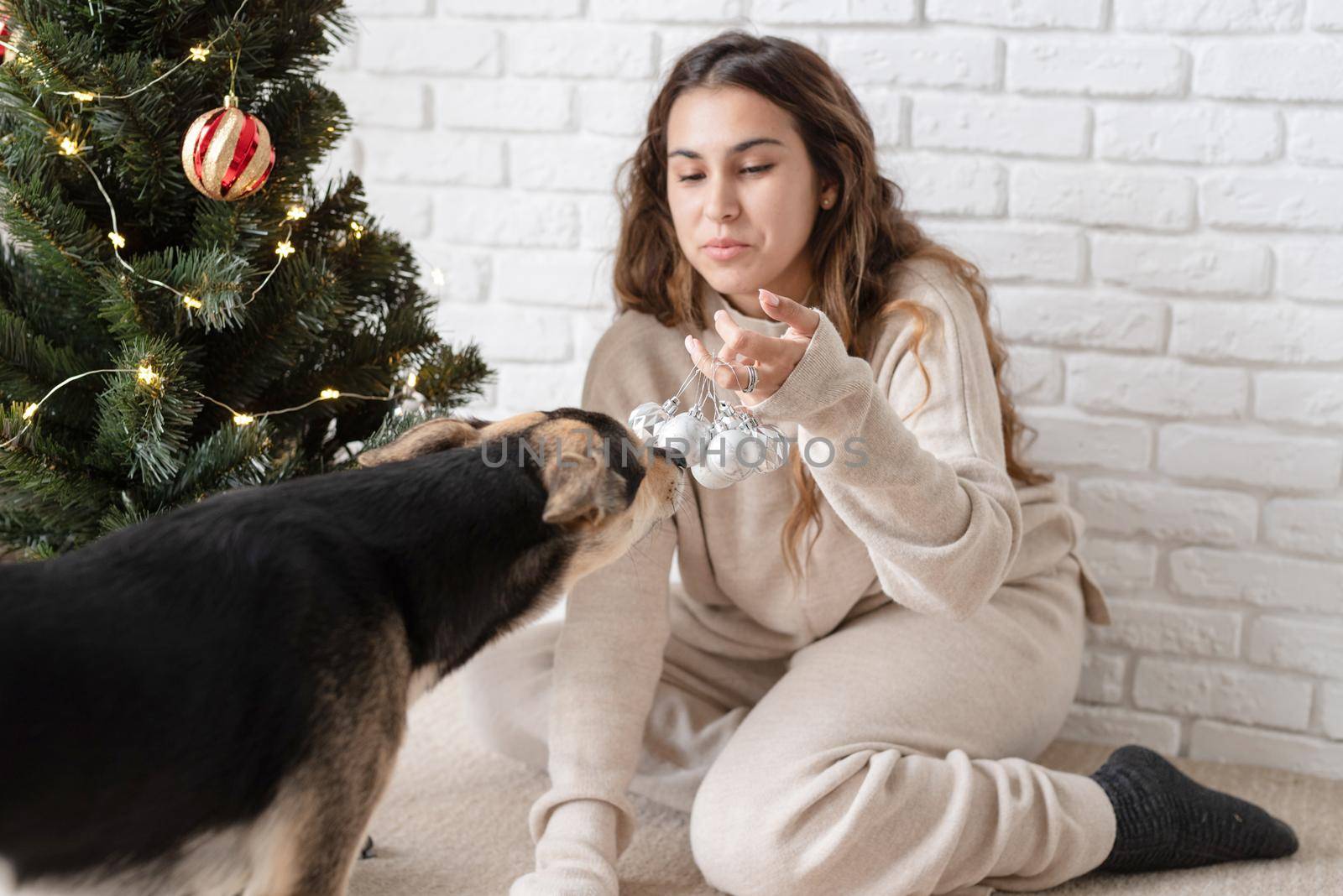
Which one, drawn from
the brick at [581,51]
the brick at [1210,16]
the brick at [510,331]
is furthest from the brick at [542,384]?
the brick at [1210,16]

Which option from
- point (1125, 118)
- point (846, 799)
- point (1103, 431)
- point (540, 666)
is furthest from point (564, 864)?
point (1125, 118)

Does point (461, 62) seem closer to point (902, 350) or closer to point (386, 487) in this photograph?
point (902, 350)

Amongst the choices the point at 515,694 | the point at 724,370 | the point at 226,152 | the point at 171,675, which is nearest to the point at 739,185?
the point at 724,370

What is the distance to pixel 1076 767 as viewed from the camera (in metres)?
2.02

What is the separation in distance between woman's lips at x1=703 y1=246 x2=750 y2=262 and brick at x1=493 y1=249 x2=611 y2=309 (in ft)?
2.15

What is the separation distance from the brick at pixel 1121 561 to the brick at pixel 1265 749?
0.87 feet

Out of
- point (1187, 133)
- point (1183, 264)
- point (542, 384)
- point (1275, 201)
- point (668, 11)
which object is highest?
point (668, 11)

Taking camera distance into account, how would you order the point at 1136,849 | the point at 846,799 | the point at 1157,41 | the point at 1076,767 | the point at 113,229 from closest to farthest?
the point at 113,229 < the point at 846,799 < the point at 1136,849 < the point at 1157,41 < the point at 1076,767

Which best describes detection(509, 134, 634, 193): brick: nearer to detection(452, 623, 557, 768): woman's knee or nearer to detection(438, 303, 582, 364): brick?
detection(438, 303, 582, 364): brick

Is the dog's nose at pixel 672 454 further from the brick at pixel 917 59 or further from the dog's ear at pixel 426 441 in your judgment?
the brick at pixel 917 59

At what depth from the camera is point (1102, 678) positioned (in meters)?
2.14

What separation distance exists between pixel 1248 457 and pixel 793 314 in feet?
3.73

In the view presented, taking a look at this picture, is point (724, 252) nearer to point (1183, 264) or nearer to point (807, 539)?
point (807, 539)

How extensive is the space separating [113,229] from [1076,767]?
1634 mm
